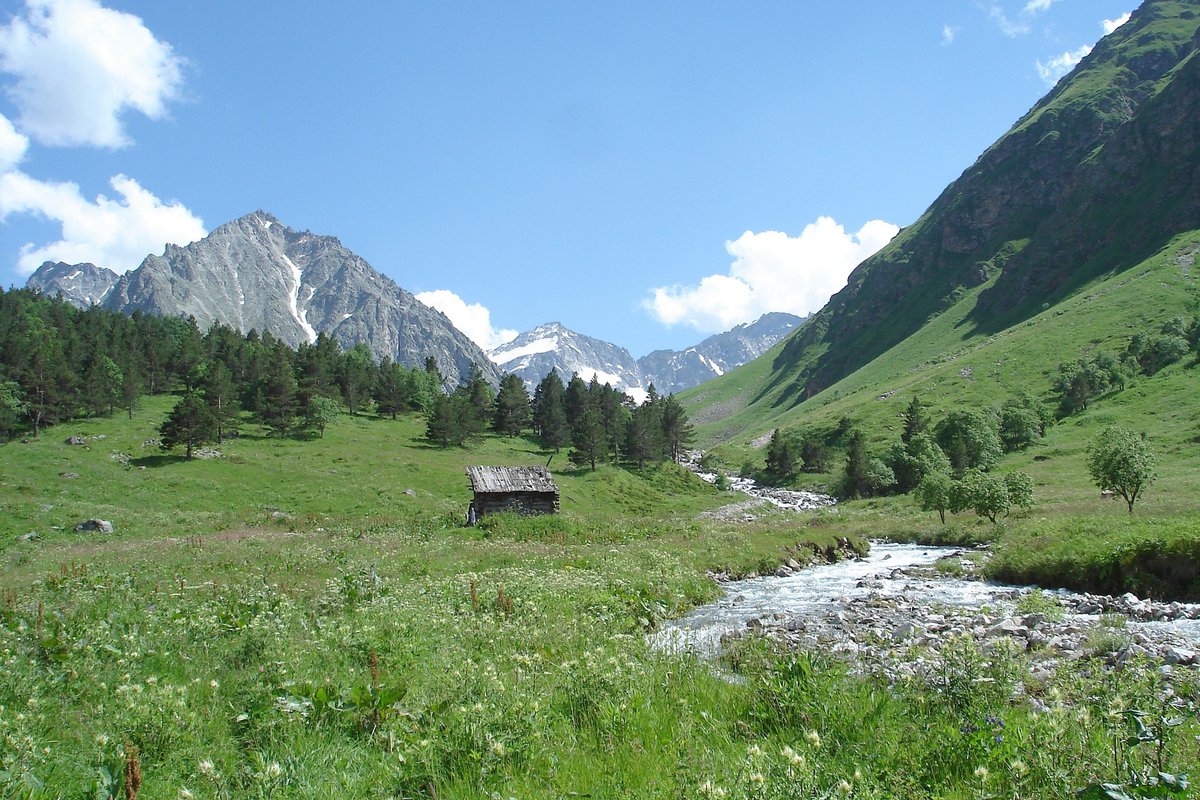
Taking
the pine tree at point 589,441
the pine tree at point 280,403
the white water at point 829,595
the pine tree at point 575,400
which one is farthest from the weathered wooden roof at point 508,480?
the pine tree at point 575,400

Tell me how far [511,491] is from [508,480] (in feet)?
3.71

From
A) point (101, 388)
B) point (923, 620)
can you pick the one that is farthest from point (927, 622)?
point (101, 388)

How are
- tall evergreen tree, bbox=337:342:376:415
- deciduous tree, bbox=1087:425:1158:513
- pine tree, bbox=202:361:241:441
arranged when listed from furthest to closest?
1. tall evergreen tree, bbox=337:342:376:415
2. pine tree, bbox=202:361:241:441
3. deciduous tree, bbox=1087:425:1158:513

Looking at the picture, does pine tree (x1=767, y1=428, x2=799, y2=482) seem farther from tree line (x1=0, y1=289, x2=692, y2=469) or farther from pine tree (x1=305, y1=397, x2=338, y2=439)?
pine tree (x1=305, y1=397, x2=338, y2=439)

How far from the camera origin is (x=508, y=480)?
163 feet

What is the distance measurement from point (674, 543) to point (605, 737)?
2867 centimetres

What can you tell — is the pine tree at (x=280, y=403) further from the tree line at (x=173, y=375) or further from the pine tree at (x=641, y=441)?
the pine tree at (x=641, y=441)

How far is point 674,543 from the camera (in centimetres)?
3538

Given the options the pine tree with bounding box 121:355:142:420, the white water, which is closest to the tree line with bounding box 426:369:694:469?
the pine tree with bounding box 121:355:142:420

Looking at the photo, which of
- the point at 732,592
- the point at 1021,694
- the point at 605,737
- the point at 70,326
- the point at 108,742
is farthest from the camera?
the point at 70,326

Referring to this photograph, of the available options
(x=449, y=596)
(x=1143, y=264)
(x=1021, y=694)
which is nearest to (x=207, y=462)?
(x=449, y=596)

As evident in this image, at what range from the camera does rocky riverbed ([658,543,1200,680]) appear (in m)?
10.8

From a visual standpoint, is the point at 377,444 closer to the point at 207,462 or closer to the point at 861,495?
the point at 207,462

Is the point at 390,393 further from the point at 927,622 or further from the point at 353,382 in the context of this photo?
the point at 927,622
